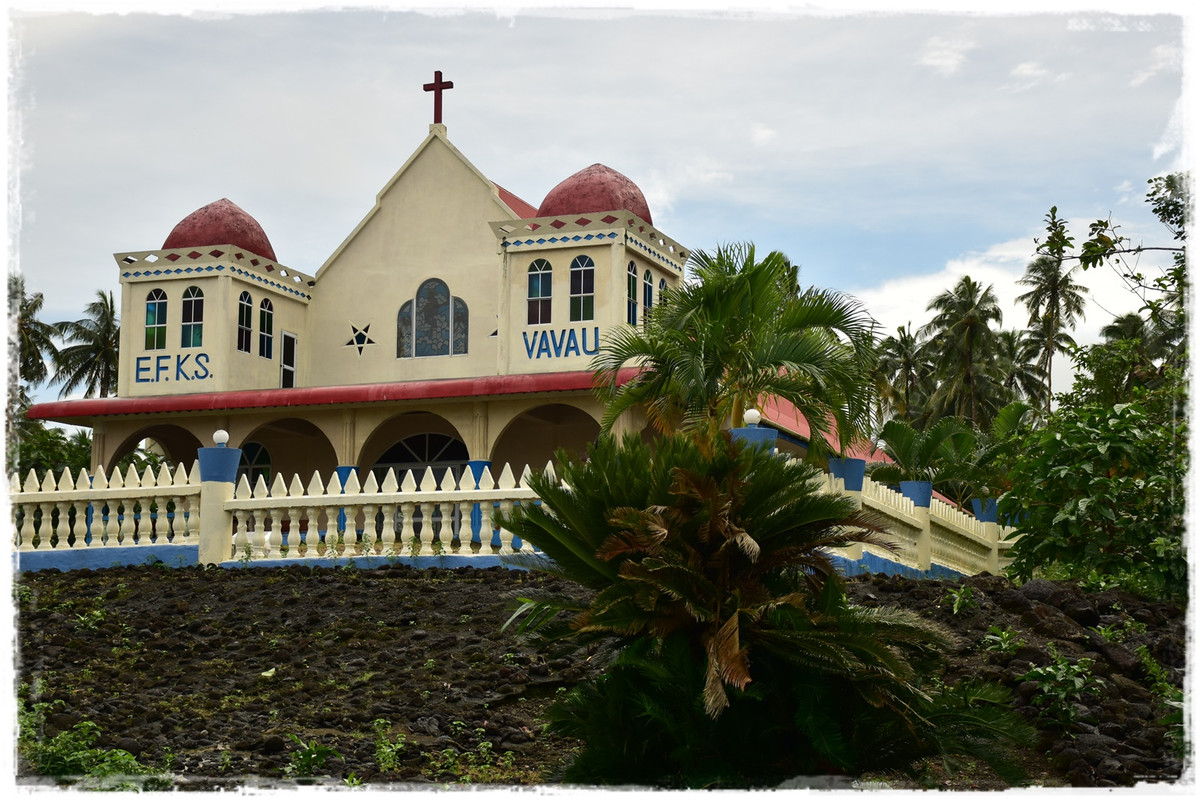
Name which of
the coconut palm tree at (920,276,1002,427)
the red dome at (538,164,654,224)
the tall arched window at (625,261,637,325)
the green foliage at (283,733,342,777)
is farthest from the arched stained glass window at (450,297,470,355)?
the coconut palm tree at (920,276,1002,427)

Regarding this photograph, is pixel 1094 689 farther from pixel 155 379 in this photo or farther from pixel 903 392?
pixel 903 392

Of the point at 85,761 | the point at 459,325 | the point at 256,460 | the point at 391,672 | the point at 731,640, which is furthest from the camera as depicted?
the point at 256,460

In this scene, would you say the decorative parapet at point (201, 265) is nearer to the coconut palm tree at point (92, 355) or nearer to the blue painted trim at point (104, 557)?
the blue painted trim at point (104, 557)

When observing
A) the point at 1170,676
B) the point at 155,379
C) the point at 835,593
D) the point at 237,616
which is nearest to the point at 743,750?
the point at 835,593

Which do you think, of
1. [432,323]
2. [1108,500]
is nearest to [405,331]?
[432,323]

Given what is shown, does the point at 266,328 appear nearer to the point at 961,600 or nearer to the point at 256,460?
the point at 256,460

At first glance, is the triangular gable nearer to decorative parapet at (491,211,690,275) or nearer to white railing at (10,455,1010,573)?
decorative parapet at (491,211,690,275)

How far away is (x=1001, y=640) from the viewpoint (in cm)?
938

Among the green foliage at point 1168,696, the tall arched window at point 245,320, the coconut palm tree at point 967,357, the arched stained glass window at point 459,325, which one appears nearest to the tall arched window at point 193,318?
the tall arched window at point 245,320

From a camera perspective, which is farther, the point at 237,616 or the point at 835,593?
the point at 237,616

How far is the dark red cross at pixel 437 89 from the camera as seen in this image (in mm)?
23453

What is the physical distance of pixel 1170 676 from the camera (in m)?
8.84

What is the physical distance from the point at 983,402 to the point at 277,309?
3024 centimetres

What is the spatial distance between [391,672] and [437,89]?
51.4 ft
